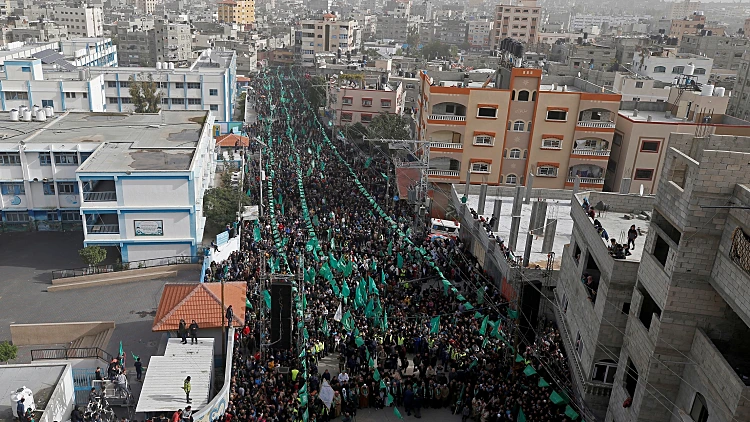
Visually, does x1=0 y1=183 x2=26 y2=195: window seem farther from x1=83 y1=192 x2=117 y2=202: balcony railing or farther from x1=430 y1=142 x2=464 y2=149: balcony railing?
x1=430 y1=142 x2=464 y2=149: balcony railing

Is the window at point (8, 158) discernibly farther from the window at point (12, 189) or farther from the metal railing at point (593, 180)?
the metal railing at point (593, 180)

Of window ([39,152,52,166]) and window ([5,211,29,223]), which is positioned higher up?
window ([39,152,52,166])

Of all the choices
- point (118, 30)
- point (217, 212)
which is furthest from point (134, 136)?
point (118, 30)

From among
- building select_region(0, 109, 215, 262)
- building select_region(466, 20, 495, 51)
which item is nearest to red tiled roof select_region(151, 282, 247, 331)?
building select_region(0, 109, 215, 262)

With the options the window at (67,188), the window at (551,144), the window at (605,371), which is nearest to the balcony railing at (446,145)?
the window at (551,144)

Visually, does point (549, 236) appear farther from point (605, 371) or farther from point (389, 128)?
point (389, 128)

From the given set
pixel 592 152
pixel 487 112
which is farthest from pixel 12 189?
pixel 592 152
